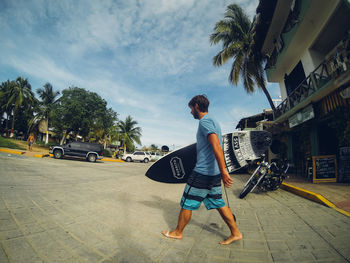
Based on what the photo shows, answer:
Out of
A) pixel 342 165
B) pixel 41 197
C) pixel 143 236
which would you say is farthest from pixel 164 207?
pixel 342 165

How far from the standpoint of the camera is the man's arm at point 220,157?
1660 mm

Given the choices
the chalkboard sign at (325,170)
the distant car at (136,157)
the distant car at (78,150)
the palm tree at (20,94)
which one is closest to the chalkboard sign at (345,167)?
the chalkboard sign at (325,170)

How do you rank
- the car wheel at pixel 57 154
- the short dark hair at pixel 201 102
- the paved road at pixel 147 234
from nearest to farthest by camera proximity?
1. the paved road at pixel 147 234
2. the short dark hair at pixel 201 102
3. the car wheel at pixel 57 154

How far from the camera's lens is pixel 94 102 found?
2192 centimetres

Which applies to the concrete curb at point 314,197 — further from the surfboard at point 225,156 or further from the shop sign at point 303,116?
the shop sign at point 303,116

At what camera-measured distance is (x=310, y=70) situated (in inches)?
305

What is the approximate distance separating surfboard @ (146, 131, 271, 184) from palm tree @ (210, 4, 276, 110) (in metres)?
8.72

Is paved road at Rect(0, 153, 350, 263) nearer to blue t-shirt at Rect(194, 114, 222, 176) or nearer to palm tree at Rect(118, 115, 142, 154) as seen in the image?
blue t-shirt at Rect(194, 114, 222, 176)

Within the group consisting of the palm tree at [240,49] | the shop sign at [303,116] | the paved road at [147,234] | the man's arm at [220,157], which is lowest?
the paved road at [147,234]

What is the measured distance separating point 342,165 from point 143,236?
7.26 m

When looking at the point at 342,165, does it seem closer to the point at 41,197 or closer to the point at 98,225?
the point at 98,225

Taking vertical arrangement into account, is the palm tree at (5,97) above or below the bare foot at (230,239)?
above

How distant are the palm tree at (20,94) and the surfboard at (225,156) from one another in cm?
3604

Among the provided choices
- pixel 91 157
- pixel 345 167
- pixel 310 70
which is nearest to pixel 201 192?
pixel 345 167
